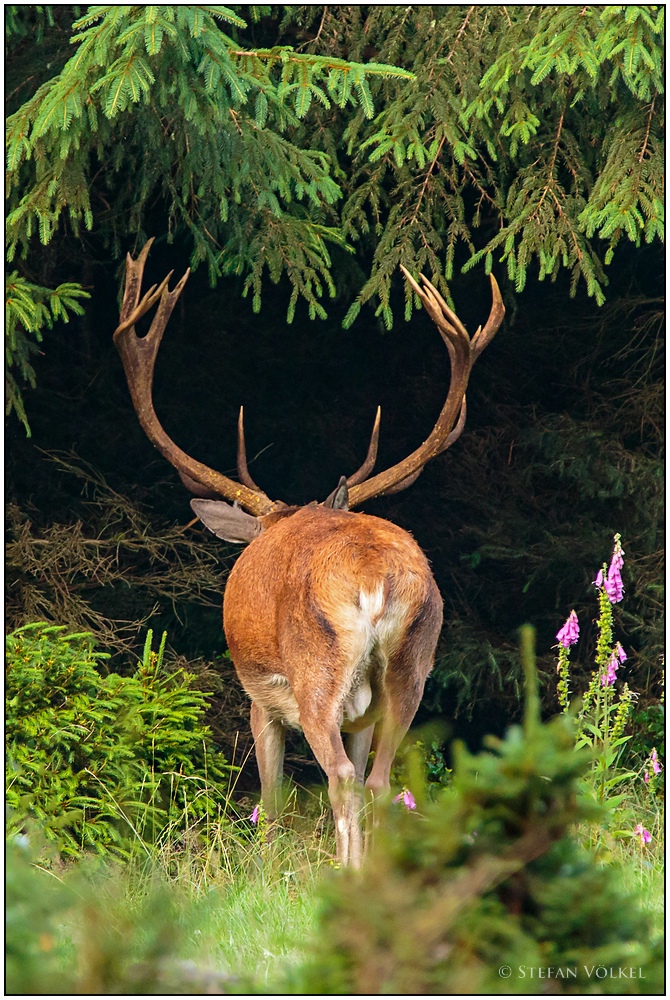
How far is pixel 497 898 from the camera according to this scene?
2.09 m

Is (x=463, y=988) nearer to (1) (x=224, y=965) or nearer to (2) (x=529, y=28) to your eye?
(1) (x=224, y=965)

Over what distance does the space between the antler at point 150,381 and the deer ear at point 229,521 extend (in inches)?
7.6

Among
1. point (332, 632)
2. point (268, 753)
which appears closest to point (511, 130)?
point (332, 632)

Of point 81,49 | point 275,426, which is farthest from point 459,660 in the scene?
point 81,49

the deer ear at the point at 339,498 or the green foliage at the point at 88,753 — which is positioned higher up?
the deer ear at the point at 339,498

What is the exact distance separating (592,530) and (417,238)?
2.37 metres

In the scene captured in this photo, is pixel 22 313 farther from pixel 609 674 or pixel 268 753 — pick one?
pixel 609 674

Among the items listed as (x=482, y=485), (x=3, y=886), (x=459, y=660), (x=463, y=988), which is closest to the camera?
(x=463, y=988)

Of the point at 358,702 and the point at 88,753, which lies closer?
the point at 358,702

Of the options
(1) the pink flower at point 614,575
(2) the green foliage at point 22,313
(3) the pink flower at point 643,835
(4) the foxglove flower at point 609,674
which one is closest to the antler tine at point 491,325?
(1) the pink flower at point 614,575

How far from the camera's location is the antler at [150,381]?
657 centimetres

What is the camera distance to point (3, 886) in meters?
2.15

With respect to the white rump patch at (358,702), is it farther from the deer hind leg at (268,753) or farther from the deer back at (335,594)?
the deer hind leg at (268,753)

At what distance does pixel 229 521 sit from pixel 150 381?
996 mm
